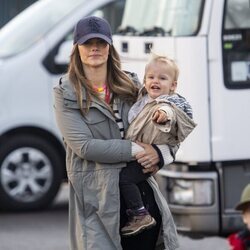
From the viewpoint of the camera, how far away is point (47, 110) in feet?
30.7

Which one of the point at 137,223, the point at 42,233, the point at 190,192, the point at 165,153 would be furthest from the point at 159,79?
the point at 42,233

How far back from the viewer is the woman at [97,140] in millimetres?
4238

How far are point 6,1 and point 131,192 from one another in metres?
13.4

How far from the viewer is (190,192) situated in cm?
717

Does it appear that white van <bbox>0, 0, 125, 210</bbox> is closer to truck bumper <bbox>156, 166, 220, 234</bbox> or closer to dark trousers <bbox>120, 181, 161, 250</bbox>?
truck bumper <bbox>156, 166, 220, 234</bbox>

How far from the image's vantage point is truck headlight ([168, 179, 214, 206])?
23.3 feet

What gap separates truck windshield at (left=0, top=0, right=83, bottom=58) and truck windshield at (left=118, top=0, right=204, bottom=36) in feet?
5.08

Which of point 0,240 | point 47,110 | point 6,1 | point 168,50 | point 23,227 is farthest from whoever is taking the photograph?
point 6,1

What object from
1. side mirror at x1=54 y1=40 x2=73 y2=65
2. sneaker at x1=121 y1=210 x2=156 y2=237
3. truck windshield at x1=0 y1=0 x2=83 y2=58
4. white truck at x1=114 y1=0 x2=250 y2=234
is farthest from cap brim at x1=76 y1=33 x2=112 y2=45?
truck windshield at x1=0 y1=0 x2=83 y2=58

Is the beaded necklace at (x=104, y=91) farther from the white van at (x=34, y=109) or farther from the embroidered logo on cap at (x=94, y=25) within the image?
the white van at (x=34, y=109)

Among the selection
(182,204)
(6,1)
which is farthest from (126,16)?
(6,1)

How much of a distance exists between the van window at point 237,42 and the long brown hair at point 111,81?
112 inches

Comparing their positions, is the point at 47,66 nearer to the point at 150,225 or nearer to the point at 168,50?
the point at 168,50

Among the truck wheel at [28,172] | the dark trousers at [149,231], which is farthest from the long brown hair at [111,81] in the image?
the truck wheel at [28,172]
